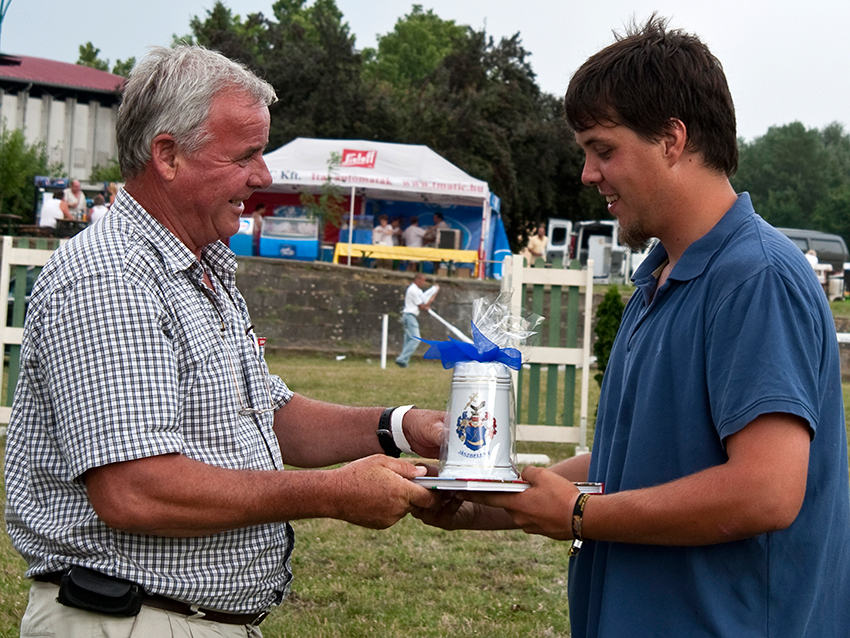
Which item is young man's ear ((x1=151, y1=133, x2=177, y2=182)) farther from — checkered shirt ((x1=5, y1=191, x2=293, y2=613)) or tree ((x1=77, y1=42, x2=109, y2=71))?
tree ((x1=77, y1=42, x2=109, y2=71))

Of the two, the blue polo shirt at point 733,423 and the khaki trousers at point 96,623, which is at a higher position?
the blue polo shirt at point 733,423

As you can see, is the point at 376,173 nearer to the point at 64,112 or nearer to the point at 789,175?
the point at 64,112

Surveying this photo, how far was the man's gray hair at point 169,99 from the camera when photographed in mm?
2471

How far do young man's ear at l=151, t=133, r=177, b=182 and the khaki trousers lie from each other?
115 cm

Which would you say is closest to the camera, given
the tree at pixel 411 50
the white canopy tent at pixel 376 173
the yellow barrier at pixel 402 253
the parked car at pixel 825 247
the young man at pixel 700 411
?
the young man at pixel 700 411

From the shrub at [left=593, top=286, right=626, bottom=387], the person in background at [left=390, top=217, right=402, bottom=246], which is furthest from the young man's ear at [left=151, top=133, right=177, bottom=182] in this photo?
the person in background at [left=390, top=217, right=402, bottom=246]

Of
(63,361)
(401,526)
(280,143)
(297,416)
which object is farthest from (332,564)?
(280,143)

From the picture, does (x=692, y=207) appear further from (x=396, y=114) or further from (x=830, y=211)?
(x=830, y=211)

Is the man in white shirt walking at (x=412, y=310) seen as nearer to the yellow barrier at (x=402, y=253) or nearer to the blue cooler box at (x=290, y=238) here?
the yellow barrier at (x=402, y=253)

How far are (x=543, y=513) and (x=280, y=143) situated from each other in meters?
38.0

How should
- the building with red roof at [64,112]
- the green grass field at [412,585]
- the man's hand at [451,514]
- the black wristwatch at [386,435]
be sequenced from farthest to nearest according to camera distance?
the building with red roof at [64,112], the green grass field at [412,585], the black wristwatch at [386,435], the man's hand at [451,514]

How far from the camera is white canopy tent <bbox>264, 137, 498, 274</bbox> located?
24.8 m

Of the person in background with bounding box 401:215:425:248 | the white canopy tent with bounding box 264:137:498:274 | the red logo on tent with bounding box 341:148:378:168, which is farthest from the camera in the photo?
the person in background with bounding box 401:215:425:248

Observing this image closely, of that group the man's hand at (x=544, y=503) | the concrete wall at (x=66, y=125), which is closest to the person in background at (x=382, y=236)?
the man's hand at (x=544, y=503)
